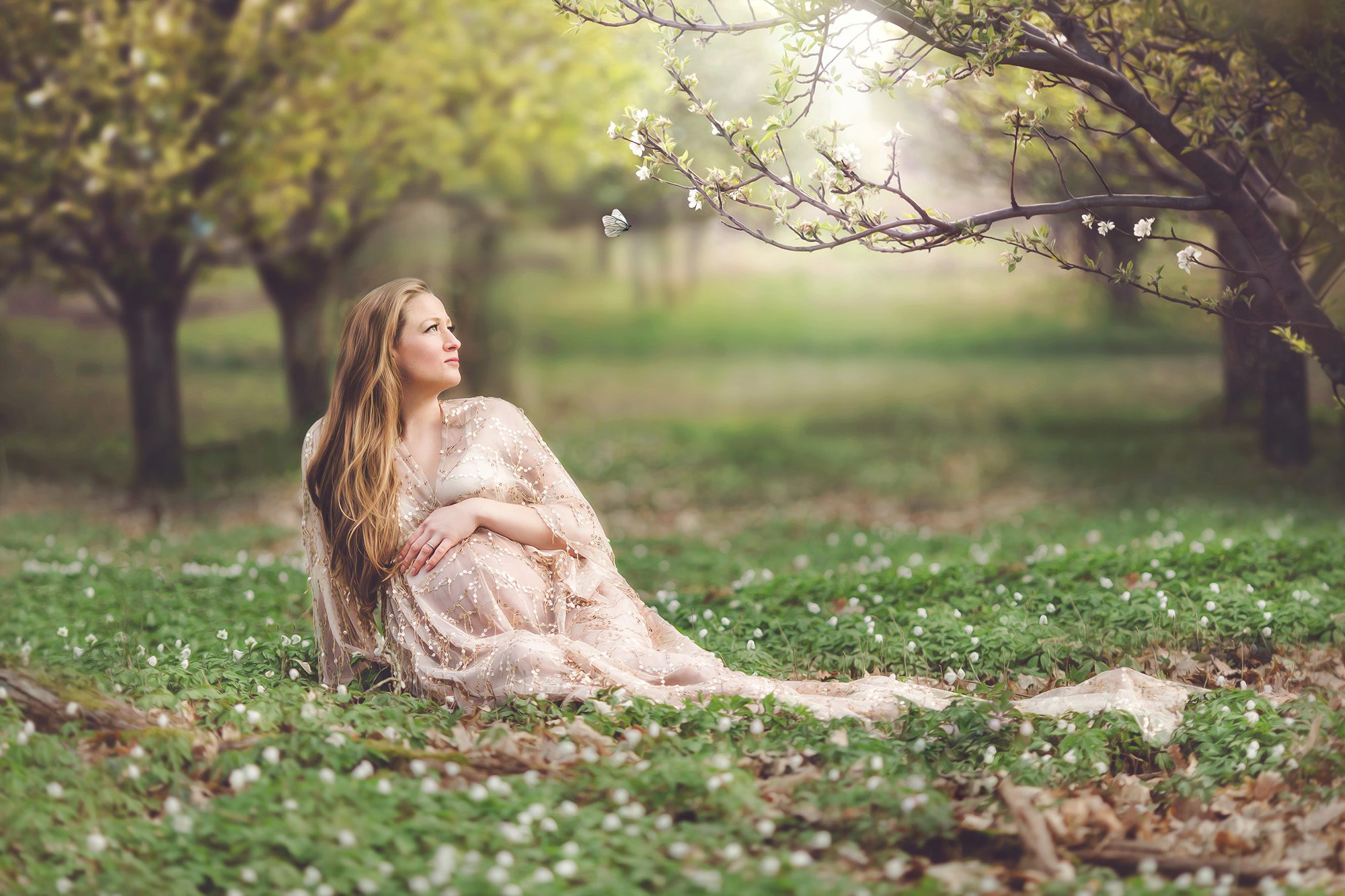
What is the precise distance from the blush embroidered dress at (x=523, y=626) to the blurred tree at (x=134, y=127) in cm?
994

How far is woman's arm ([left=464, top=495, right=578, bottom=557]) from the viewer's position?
5836 millimetres

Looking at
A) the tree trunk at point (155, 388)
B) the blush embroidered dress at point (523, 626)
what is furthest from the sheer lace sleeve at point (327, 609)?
the tree trunk at point (155, 388)

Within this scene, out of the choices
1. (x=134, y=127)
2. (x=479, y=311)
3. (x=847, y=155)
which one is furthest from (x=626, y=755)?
(x=479, y=311)

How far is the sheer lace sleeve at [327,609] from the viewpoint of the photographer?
19.4ft

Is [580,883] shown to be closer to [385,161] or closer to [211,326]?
[385,161]

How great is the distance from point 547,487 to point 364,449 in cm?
103

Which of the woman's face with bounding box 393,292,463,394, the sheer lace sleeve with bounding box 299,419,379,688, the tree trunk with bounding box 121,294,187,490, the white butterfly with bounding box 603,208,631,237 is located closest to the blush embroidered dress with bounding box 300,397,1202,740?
the sheer lace sleeve with bounding box 299,419,379,688

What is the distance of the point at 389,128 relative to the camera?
16.8 metres

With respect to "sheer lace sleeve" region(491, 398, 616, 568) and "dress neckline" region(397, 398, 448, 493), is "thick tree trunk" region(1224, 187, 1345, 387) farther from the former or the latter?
"dress neckline" region(397, 398, 448, 493)

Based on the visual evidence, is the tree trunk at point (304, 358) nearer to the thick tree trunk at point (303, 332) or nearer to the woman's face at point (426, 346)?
the thick tree trunk at point (303, 332)

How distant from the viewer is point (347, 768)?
458cm

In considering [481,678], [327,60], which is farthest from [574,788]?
[327,60]

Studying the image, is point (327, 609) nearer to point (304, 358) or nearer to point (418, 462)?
point (418, 462)

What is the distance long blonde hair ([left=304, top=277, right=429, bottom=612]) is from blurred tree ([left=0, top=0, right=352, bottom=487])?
9576 mm
